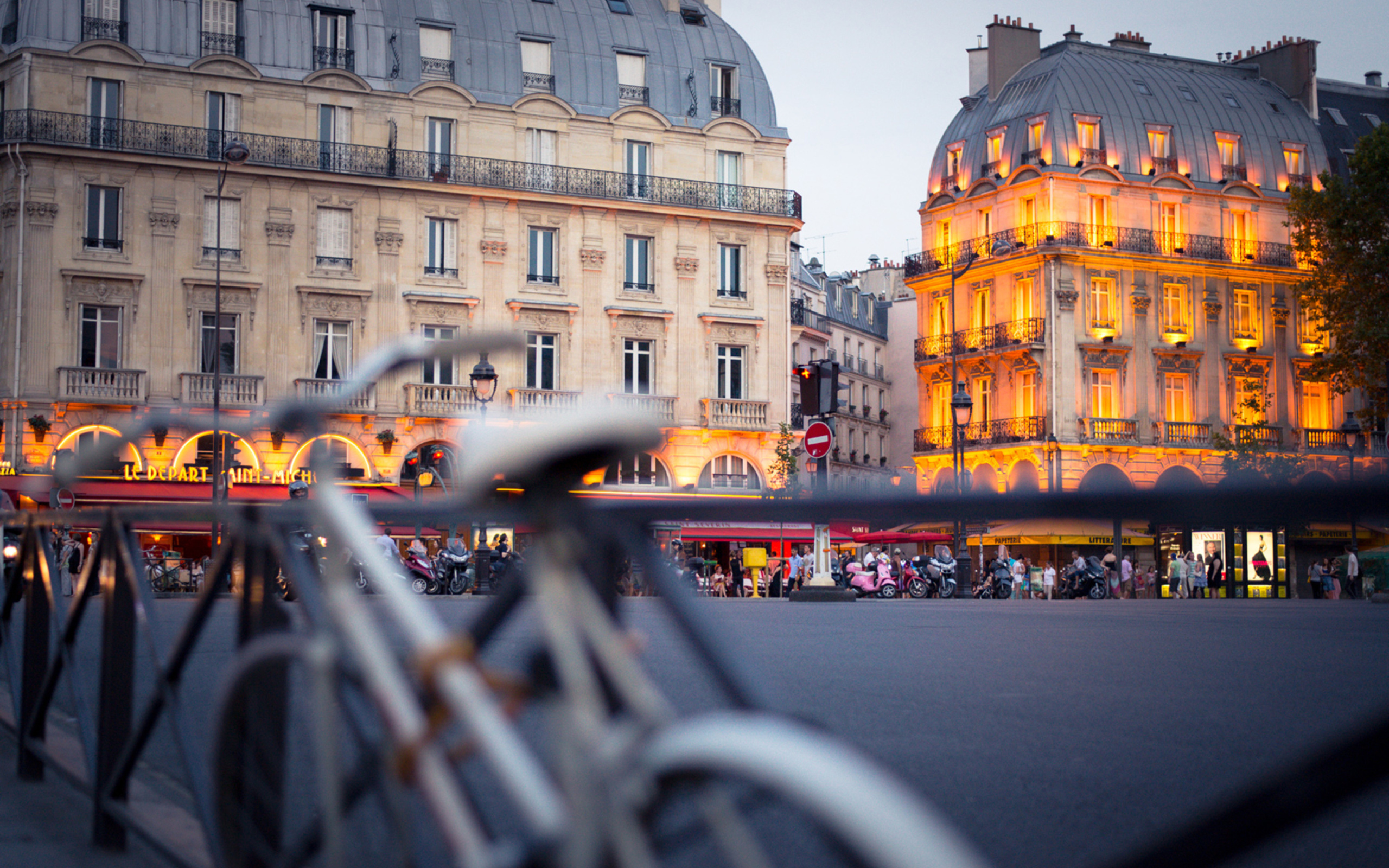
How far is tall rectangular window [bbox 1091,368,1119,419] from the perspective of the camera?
5766cm

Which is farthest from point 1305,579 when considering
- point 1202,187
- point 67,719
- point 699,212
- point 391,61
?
point 67,719

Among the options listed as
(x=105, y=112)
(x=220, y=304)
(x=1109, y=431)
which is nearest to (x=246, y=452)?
(x=220, y=304)

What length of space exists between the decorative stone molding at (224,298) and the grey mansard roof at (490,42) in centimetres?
639

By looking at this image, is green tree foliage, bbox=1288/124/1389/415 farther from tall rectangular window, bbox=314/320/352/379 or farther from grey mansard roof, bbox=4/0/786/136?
tall rectangular window, bbox=314/320/352/379

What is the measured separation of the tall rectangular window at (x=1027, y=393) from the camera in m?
57.7

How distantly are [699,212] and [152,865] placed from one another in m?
44.4

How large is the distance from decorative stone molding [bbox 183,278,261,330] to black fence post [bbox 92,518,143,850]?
39.5 m

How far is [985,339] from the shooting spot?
60.0 metres

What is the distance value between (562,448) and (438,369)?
44806 millimetres

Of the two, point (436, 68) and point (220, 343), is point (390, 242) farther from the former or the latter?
point (436, 68)

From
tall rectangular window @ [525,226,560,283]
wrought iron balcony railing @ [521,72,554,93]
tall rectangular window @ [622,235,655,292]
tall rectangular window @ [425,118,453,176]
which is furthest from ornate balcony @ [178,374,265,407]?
wrought iron balcony railing @ [521,72,554,93]

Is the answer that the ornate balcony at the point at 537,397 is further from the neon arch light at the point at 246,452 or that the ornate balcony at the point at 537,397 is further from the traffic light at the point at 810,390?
the traffic light at the point at 810,390

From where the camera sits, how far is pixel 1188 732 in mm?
7727

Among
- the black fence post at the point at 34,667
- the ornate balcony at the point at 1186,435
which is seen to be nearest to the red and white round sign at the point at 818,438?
the black fence post at the point at 34,667
